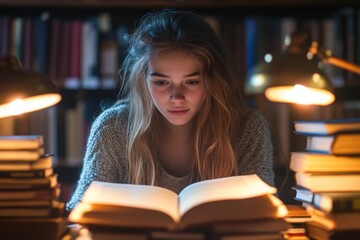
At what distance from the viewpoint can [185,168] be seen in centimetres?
166

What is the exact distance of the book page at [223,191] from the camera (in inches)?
35.6

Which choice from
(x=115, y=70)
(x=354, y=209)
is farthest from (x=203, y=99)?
(x=115, y=70)

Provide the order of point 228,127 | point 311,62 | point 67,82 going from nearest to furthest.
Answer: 1. point 311,62
2. point 228,127
3. point 67,82

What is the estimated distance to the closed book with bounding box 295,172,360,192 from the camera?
99cm

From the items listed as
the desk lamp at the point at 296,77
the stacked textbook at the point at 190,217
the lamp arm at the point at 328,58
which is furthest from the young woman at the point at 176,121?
the stacked textbook at the point at 190,217

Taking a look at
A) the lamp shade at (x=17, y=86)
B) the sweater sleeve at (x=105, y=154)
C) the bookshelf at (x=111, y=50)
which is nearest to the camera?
the lamp shade at (x=17, y=86)

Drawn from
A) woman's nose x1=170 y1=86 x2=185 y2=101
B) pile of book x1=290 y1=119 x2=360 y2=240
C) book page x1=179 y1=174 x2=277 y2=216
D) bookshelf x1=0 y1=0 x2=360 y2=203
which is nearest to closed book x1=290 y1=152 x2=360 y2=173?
pile of book x1=290 y1=119 x2=360 y2=240

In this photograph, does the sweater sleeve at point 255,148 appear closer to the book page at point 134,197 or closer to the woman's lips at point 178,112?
the woman's lips at point 178,112

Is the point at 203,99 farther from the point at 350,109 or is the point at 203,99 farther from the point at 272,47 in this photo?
the point at 350,109

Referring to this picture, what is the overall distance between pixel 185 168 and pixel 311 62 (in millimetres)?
502

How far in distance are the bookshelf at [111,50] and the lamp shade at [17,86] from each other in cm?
121

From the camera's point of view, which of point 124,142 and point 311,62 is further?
point 124,142

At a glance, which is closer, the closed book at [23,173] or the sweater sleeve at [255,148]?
the closed book at [23,173]

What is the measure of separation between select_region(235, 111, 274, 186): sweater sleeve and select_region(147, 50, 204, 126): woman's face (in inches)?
9.5
